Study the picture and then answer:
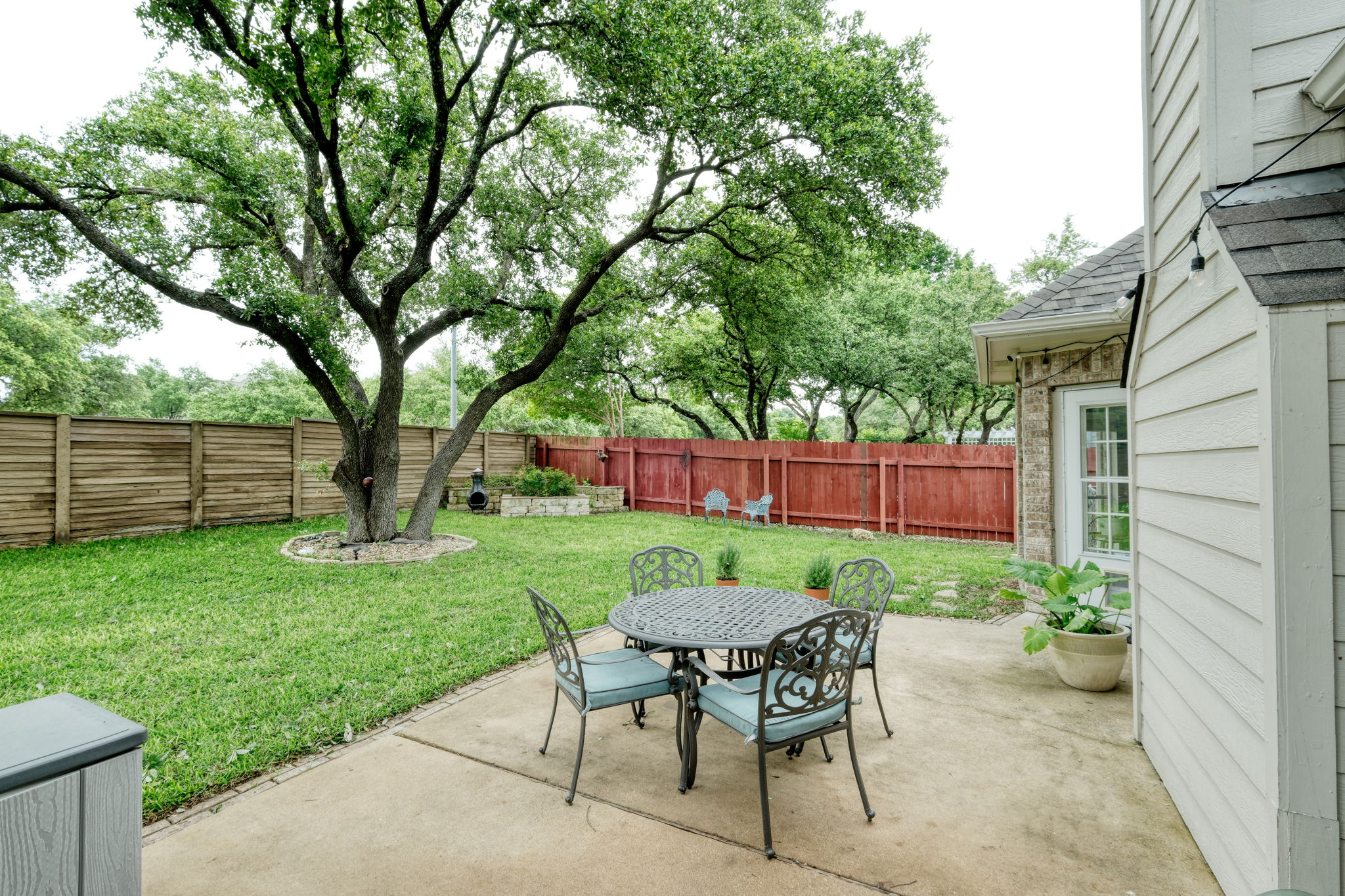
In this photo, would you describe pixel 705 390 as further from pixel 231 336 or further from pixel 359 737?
pixel 359 737

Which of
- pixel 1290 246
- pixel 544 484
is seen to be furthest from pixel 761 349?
pixel 1290 246

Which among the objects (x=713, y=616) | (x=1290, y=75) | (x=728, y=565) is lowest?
(x=728, y=565)

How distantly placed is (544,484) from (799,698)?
9925mm

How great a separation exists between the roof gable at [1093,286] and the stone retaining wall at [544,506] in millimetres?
8756

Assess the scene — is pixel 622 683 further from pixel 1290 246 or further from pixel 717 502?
pixel 717 502

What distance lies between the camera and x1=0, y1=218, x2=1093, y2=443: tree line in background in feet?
36.4

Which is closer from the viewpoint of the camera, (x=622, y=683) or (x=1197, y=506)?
(x=1197, y=506)

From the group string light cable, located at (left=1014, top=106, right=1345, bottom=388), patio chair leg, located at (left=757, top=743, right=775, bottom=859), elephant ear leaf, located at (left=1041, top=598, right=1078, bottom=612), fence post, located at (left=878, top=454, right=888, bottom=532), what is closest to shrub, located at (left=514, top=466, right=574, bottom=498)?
fence post, located at (left=878, top=454, right=888, bottom=532)

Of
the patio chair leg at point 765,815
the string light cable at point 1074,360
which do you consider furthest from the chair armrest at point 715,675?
the string light cable at point 1074,360

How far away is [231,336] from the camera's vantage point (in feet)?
23.4

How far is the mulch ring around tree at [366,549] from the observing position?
23.4 ft

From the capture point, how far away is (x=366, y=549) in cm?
752

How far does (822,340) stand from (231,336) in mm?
9843

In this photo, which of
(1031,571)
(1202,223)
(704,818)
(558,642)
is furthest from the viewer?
(1031,571)
